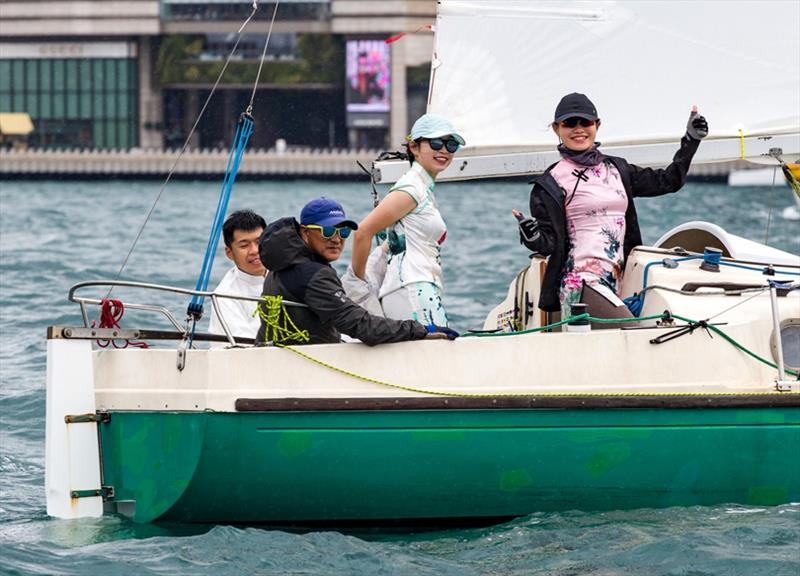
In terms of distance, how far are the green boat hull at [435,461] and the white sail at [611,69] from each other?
1835 millimetres

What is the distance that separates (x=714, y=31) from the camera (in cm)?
802

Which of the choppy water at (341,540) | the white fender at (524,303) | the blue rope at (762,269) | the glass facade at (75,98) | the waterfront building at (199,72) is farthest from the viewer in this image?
the glass facade at (75,98)

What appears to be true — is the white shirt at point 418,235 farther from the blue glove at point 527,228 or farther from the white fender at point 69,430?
the white fender at point 69,430

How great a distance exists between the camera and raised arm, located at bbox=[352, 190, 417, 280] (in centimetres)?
639

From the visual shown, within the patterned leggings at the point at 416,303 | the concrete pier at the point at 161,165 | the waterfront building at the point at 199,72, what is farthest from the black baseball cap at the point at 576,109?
the waterfront building at the point at 199,72

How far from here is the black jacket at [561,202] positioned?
6.79m

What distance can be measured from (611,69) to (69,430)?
3.28m

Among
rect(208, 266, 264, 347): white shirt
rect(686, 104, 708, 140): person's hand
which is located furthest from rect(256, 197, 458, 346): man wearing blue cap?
rect(686, 104, 708, 140): person's hand

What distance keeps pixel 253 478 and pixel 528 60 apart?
2.77 meters

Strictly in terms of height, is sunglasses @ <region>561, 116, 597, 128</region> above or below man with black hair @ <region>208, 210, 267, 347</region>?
above

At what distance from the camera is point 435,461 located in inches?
249

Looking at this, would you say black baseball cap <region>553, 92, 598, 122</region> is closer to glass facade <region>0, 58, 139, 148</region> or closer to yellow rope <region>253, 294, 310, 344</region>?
yellow rope <region>253, 294, 310, 344</region>

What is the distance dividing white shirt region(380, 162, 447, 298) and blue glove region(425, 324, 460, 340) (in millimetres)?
185

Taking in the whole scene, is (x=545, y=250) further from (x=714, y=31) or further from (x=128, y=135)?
(x=128, y=135)
